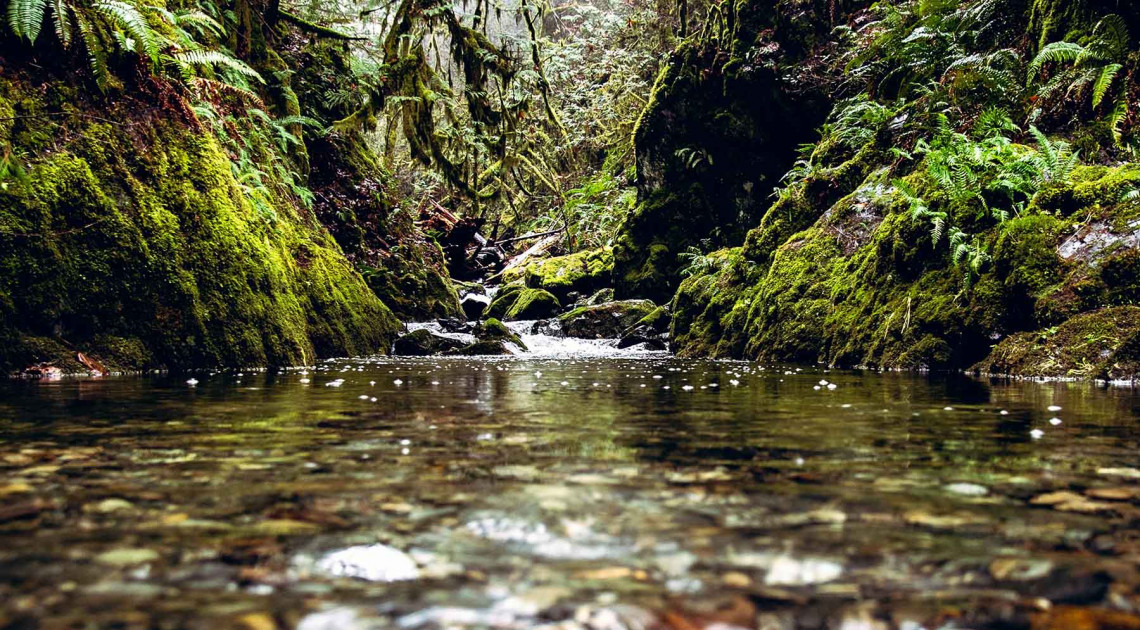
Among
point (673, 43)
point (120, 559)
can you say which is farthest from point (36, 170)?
point (673, 43)

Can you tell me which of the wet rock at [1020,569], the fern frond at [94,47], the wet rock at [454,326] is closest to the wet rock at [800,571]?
the wet rock at [1020,569]

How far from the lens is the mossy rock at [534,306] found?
19625 millimetres

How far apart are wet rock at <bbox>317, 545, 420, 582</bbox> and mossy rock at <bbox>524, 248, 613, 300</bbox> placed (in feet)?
64.4

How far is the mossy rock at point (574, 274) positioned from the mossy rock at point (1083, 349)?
15014 millimetres

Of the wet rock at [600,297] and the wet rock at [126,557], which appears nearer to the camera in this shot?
the wet rock at [126,557]

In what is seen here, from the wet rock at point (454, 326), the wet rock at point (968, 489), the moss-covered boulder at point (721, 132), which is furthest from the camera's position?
the moss-covered boulder at point (721, 132)

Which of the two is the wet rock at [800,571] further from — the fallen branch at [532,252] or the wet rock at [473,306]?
the fallen branch at [532,252]

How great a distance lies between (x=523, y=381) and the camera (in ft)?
20.6

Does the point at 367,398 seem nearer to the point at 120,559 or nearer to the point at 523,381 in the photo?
the point at 523,381

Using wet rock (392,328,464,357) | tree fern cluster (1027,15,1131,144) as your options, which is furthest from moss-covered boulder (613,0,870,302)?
tree fern cluster (1027,15,1131,144)

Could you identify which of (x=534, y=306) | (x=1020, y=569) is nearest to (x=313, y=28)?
(x=534, y=306)

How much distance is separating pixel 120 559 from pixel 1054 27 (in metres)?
10.9

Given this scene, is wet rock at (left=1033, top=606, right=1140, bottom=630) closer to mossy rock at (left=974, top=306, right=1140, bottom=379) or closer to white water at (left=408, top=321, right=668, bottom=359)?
mossy rock at (left=974, top=306, right=1140, bottom=379)

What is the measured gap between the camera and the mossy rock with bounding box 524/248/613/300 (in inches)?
850
